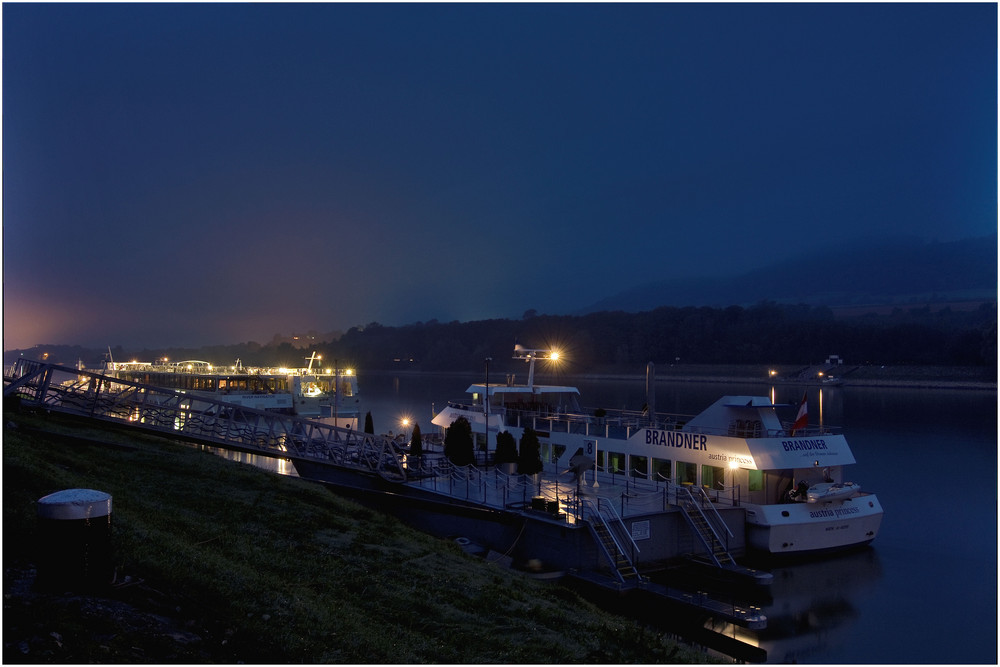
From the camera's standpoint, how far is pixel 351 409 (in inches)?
2445

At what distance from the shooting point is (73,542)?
812 centimetres

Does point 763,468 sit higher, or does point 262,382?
point 262,382

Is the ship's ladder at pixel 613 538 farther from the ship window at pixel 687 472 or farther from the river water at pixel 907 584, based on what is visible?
the ship window at pixel 687 472

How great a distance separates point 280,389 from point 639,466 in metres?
43.5

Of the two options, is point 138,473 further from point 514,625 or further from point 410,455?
point 410,455

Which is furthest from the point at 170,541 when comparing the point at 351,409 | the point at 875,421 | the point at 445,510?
the point at 875,421

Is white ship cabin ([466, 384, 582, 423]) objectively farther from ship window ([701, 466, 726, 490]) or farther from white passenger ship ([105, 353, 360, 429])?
white passenger ship ([105, 353, 360, 429])

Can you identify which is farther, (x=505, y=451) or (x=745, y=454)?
(x=505, y=451)

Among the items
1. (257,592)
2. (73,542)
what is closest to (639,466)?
(257,592)

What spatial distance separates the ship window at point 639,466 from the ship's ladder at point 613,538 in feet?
20.6

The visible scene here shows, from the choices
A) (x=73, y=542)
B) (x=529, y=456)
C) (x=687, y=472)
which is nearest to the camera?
(x=73, y=542)

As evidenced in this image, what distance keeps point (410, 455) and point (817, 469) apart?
58.1 feet

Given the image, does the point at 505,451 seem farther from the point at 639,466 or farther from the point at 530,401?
the point at 530,401

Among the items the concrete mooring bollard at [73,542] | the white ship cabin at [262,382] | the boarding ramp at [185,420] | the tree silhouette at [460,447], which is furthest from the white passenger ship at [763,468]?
the white ship cabin at [262,382]
